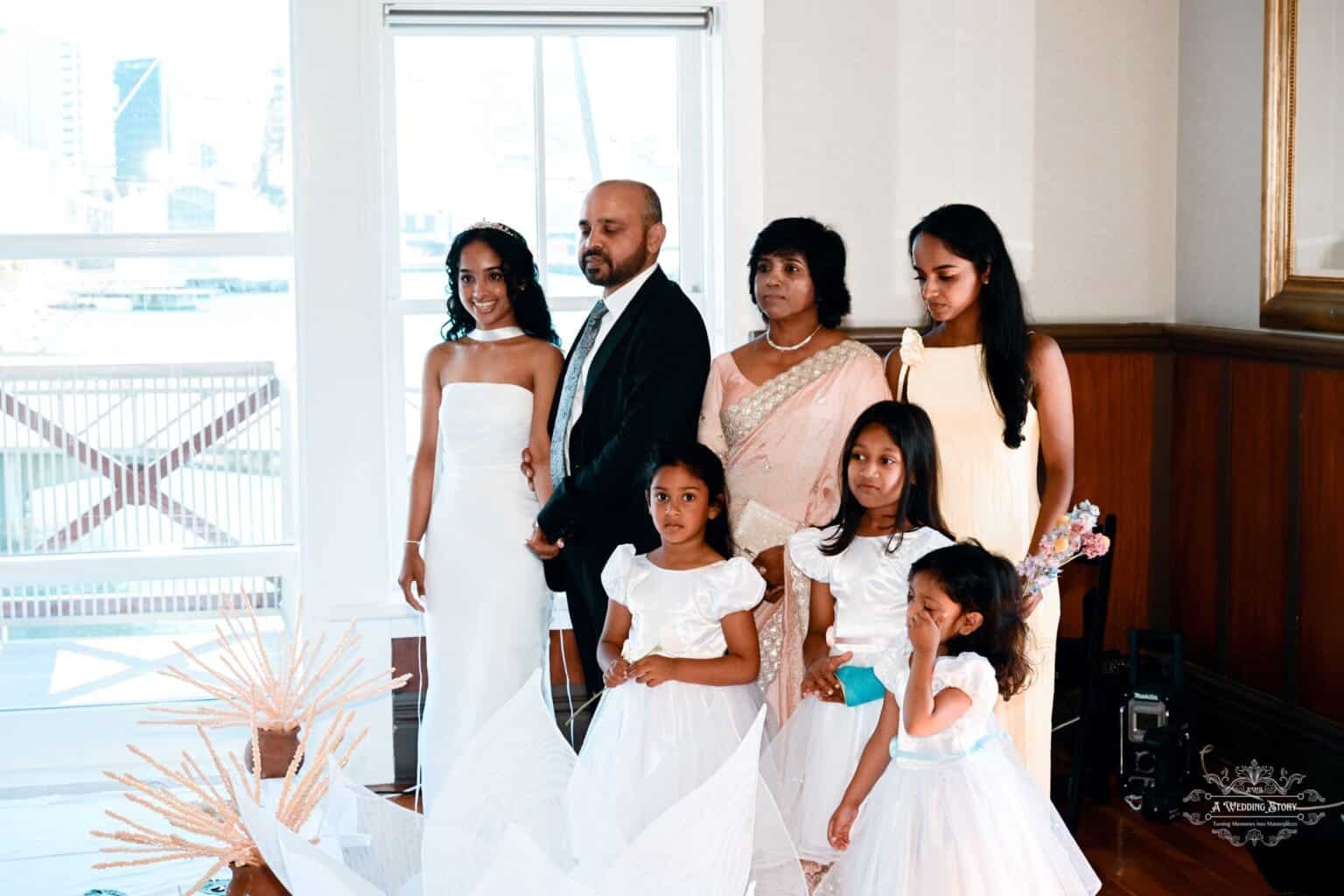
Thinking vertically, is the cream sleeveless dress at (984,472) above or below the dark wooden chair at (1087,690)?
above

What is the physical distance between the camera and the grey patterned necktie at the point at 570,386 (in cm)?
329

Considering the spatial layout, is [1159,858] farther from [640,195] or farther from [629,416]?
[640,195]

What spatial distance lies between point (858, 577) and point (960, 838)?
1.87ft

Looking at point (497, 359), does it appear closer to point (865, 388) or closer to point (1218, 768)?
point (865, 388)

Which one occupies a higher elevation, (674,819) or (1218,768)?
(674,819)

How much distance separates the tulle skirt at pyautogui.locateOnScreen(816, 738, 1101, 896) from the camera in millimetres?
2404

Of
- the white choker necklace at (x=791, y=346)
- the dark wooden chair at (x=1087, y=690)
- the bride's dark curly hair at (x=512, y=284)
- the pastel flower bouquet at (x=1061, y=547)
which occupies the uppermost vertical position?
the bride's dark curly hair at (x=512, y=284)

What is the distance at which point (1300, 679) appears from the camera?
13.1 ft

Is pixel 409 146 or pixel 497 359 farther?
pixel 409 146

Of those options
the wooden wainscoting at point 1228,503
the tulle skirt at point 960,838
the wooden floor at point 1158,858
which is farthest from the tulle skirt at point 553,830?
the wooden wainscoting at point 1228,503

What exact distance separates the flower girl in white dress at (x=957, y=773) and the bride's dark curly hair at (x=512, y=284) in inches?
53.3

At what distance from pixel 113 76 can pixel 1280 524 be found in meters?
3.32

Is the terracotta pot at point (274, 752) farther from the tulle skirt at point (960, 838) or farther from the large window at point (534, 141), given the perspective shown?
the large window at point (534, 141)

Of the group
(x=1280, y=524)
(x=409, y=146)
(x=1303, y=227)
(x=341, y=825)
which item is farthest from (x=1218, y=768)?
(x=341, y=825)
